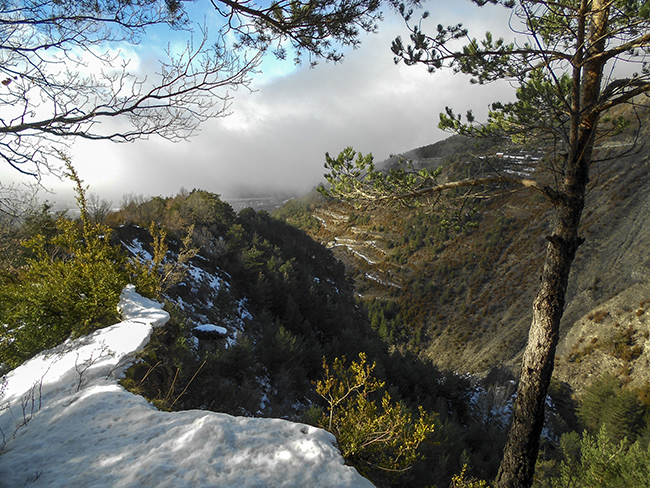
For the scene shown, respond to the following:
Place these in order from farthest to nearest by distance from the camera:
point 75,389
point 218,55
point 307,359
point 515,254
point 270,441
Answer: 1. point 515,254
2. point 307,359
3. point 218,55
4. point 75,389
5. point 270,441

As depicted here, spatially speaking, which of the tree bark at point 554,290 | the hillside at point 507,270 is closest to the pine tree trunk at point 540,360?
the tree bark at point 554,290

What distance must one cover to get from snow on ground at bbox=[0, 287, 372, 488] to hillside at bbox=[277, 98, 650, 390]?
2.63 metres

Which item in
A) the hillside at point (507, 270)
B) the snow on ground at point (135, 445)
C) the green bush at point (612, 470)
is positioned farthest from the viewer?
the green bush at point (612, 470)

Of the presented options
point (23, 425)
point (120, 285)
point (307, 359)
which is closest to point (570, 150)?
point (23, 425)

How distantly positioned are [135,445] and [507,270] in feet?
146

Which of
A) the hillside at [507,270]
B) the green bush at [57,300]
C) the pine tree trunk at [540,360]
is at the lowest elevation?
the hillside at [507,270]

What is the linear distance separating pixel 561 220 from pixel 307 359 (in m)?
8.97

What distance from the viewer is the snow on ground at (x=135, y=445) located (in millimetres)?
1572

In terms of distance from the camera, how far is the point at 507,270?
1473 inches

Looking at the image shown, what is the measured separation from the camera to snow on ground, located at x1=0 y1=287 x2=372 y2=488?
1572mm

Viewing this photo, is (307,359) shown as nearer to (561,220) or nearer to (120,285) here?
(120,285)

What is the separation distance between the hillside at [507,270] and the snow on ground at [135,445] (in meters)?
2.63

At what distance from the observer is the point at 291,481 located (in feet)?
5.33

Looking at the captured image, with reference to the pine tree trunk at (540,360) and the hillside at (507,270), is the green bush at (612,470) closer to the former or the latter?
the pine tree trunk at (540,360)
